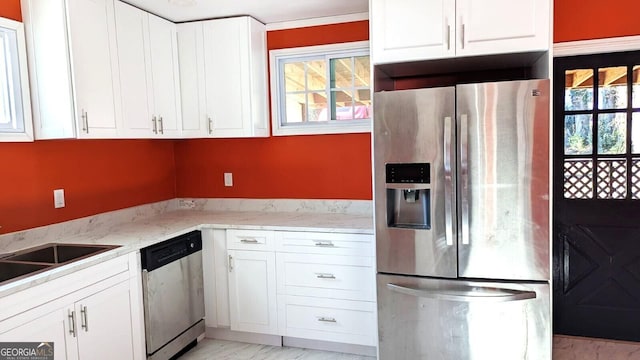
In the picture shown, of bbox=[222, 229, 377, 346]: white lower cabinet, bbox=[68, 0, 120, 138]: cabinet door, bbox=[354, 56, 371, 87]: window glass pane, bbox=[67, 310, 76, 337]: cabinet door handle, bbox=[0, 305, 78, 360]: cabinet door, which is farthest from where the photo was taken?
bbox=[354, 56, 371, 87]: window glass pane

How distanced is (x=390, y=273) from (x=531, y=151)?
0.98 m

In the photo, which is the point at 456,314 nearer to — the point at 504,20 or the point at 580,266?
the point at 580,266

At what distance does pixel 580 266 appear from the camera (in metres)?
3.03

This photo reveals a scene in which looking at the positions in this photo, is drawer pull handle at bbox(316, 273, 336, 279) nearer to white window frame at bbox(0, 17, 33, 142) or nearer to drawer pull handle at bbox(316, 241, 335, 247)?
drawer pull handle at bbox(316, 241, 335, 247)

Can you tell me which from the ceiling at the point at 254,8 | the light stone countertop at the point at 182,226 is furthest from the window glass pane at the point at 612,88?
the light stone countertop at the point at 182,226

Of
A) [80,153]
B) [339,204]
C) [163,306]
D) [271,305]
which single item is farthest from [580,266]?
[80,153]

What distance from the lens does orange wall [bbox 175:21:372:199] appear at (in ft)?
10.9

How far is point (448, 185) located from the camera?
89.4 inches

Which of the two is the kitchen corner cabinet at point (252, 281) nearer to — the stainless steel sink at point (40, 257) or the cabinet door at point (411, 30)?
the stainless steel sink at point (40, 257)

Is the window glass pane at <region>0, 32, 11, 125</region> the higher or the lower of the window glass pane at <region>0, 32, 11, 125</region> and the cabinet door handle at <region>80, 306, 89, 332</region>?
the higher

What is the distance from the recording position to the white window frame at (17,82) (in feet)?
7.81

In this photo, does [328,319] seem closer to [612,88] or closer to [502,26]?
[502,26]

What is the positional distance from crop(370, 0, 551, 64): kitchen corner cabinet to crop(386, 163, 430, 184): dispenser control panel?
600 mm

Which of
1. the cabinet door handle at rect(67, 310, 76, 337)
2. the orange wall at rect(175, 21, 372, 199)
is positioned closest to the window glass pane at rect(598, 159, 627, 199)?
the orange wall at rect(175, 21, 372, 199)
